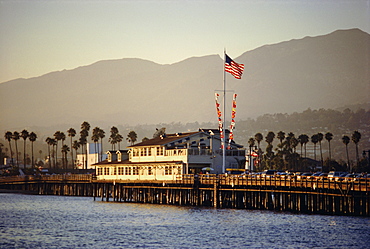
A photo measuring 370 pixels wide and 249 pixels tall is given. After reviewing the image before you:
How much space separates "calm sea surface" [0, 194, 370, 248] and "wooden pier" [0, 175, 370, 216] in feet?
7.24

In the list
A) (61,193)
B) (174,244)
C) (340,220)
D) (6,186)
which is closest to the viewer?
(174,244)

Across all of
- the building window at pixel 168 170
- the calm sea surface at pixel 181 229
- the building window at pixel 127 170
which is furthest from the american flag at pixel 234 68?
the building window at pixel 127 170

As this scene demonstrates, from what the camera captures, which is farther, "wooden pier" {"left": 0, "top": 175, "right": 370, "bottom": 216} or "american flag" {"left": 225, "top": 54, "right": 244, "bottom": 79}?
"american flag" {"left": 225, "top": 54, "right": 244, "bottom": 79}

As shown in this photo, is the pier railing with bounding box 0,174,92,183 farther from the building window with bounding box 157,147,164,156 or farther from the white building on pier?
the building window with bounding box 157,147,164,156

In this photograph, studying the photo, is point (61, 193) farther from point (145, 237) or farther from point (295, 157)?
point (145, 237)

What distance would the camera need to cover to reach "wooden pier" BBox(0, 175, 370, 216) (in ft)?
218

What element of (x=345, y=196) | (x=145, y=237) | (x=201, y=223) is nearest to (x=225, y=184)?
(x=201, y=223)

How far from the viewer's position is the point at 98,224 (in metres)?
70.6

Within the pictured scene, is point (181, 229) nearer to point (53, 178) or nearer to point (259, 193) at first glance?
point (259, 193)

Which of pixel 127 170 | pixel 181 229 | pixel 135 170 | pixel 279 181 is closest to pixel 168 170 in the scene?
pixel 135 170

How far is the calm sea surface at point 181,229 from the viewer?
2159 inches

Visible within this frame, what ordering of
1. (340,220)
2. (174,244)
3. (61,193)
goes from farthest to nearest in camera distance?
1. (61,193)
2. (340,220)
3. (174,244)

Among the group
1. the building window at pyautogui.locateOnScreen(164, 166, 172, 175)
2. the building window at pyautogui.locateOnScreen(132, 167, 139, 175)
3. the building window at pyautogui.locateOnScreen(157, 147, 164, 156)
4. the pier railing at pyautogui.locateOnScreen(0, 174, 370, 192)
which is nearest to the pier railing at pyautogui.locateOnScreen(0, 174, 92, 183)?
the building window at pyautogui.locateOnScreen(132, 167, 139, 175)

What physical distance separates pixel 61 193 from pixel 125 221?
65637mm
